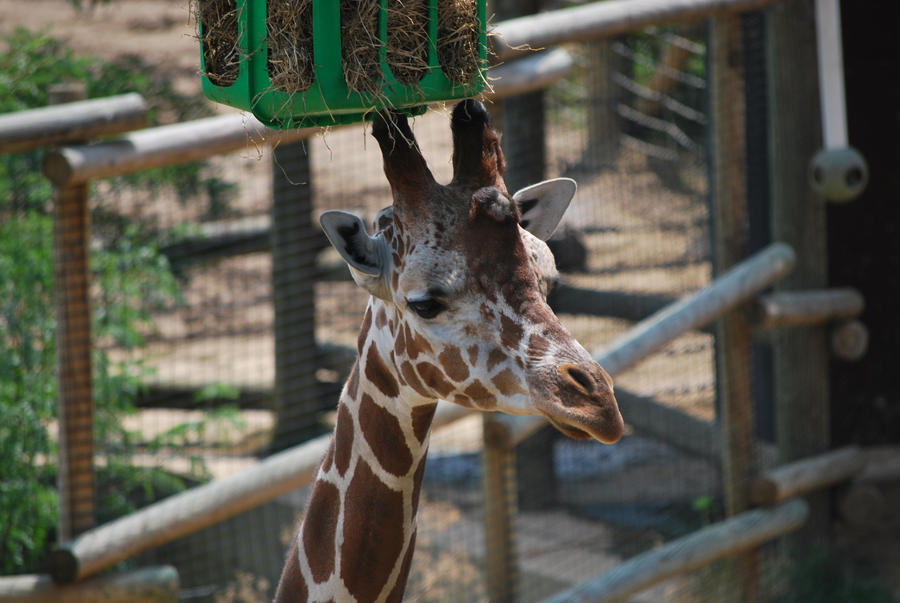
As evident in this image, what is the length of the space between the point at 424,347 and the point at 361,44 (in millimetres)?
551

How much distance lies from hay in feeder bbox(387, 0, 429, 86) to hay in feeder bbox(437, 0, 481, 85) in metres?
0.04

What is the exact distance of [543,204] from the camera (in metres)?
2.23

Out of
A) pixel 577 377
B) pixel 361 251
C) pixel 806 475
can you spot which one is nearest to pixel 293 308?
pixel 806 475

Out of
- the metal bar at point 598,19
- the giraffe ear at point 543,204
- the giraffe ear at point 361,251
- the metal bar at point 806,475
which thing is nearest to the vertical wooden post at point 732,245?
the metal bar at point 806,475

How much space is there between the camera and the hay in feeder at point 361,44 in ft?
6.10

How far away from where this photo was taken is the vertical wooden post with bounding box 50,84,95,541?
2.92 meters

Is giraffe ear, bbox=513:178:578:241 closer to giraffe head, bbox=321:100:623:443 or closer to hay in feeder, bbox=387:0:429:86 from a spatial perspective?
giraffe head, bbox=321:100:623:443

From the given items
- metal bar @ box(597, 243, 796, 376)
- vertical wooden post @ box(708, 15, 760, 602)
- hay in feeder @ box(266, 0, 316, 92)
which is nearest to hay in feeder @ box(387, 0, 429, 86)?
hay in feeder @ box(266, 0, 316, 92)

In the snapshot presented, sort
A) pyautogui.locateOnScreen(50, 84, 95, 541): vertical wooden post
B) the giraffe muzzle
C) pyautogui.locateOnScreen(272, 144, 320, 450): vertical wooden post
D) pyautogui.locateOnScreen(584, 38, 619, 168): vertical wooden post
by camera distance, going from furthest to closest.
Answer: pyautogui.locateOnScreen(584, 38, 619, 168): vertical wooden post, pyautogui.locateOnScreen(272, 144, 320, 450): vertical wooden post, pyautogui.locateOnScreen(50, 84, 95, 541): vertical wooden post, the giraffe muzzle

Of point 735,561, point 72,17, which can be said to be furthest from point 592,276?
point 72,17

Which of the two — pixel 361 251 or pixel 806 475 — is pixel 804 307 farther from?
pixel 361 251

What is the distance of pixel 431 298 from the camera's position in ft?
6.40

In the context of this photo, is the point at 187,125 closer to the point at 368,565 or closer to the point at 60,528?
the point at 60,528

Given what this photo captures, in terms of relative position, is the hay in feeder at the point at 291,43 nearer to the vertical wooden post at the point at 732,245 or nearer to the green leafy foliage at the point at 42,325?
the green leafy foliage at the point at 42,325
